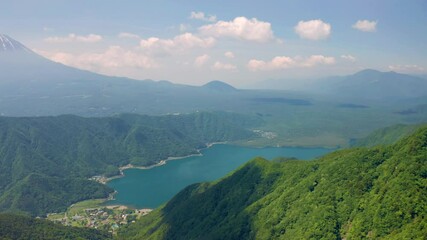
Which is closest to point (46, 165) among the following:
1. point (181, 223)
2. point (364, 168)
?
point (181, 223)

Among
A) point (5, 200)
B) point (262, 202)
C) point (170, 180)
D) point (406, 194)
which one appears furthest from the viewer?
point (170, 180)

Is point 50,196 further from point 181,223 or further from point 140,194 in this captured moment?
point 181,223

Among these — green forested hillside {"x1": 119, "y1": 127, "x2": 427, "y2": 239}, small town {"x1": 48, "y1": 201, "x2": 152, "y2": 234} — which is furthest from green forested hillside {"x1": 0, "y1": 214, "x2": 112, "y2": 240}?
small town {"x1": 48, "y1": 201, "x2": 152, "y2": 234}

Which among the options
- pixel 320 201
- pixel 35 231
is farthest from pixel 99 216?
pixel 320 201

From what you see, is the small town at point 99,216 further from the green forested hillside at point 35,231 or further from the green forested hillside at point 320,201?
the green forested hillside at point 320,201

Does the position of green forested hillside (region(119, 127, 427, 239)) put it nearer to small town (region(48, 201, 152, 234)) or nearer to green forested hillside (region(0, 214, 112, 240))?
green forested hillside (region(0, 214, 112, 240))

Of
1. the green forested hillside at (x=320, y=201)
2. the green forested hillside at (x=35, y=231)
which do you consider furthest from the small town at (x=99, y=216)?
the green forested hillside at (x=320, y=201)
